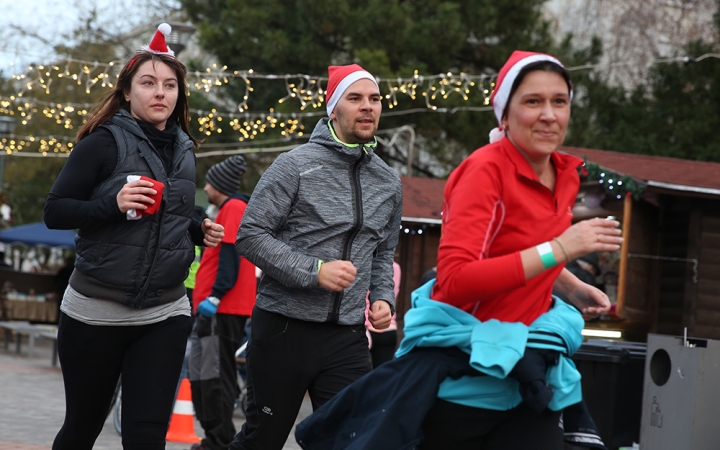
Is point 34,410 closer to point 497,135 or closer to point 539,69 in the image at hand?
point 497,135

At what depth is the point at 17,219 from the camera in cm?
2802

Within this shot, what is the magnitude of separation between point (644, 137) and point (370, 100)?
16.5 meters

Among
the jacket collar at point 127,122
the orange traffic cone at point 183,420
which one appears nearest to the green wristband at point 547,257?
the jacket collar at point 127,122

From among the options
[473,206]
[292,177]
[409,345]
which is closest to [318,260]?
[292,177]

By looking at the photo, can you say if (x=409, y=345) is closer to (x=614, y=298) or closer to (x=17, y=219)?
(x=614, y=298)

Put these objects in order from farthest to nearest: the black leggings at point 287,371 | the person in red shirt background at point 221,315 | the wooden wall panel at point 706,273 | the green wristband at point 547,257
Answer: the wooden wall panel at point 706,273 < the person in red shirt background at point 221,315 < the black leggings at point 287,371 < the green wristband at point 547,257

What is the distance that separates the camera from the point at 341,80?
14.8ft

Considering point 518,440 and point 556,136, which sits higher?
point 556,136

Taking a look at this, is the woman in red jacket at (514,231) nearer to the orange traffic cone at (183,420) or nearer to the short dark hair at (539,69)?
the short dark hair at (539,69)

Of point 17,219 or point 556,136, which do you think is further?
point 17,219

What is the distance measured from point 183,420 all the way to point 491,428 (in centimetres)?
563

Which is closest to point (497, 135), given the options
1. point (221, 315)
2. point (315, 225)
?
point (315, 225)

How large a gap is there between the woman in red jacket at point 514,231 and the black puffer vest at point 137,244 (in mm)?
1481

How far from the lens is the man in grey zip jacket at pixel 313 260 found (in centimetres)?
418
